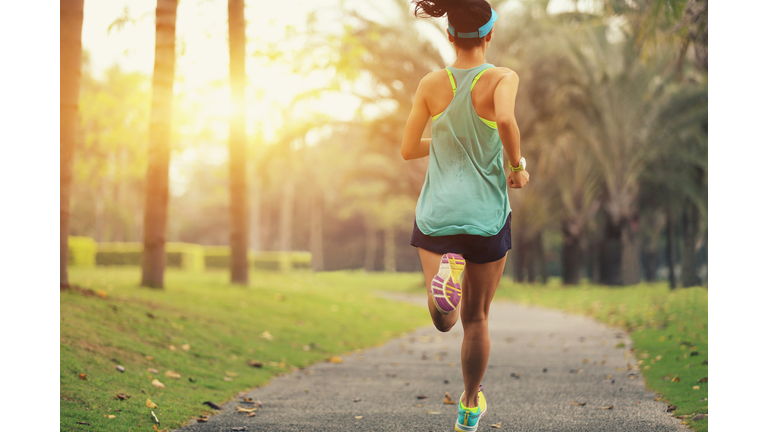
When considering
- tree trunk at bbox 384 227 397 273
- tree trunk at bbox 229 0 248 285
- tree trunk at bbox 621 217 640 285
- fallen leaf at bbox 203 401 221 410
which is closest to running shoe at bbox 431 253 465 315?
fallen leaf at bbox 203 401 221 410

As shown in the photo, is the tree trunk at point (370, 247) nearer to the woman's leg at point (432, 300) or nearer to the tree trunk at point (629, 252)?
the tree trunk at point (629, 252)

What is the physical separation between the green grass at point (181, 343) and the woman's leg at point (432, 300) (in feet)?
6.03

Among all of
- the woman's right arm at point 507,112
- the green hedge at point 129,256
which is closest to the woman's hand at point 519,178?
the woman's right arm at point 507,112

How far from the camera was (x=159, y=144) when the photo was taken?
8594 millimetres

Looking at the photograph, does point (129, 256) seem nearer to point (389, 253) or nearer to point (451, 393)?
point (451, 393)

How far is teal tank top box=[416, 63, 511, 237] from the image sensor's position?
2820 mm

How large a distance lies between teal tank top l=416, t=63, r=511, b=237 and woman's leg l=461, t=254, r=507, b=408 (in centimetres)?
26

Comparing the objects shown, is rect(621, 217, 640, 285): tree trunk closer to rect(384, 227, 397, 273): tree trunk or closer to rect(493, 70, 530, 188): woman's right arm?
rect(493, 70, 530, 188): woman's right arm

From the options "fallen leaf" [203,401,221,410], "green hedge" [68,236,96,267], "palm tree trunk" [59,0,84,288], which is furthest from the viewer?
"green hedge" [68,236,96,267]

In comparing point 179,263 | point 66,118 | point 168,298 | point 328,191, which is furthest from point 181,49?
point 328,191

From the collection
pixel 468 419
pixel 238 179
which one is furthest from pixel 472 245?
pixel 238 179

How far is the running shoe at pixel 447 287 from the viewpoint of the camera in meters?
2.69

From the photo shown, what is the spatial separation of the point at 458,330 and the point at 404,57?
7.93 metres
